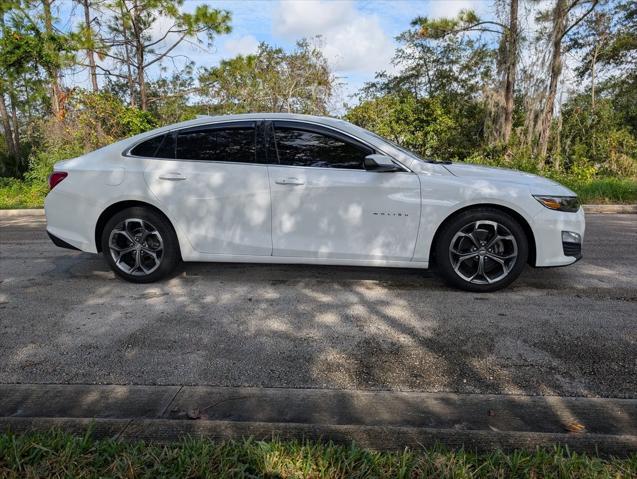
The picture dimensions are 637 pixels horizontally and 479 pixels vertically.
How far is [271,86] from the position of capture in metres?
15.3

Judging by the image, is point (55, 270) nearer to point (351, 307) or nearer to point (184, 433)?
point (351, 307)

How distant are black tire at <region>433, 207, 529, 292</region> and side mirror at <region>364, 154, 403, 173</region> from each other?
680 millimetres

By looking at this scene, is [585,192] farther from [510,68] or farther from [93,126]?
[93,126]

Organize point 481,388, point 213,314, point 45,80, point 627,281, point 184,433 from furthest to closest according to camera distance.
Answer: point 45,80 < point 627,281 < point 213,314 < point 481,388 < point 184,433

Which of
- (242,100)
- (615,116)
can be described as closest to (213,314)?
(242,100)

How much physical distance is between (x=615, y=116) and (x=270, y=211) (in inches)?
781

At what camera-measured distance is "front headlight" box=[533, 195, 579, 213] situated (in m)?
3.75

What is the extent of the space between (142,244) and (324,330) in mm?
2075

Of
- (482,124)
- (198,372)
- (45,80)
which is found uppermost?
(45,80)

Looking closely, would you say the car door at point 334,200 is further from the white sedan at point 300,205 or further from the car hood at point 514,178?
the car hood at point 514,178

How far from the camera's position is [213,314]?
3.48 metres

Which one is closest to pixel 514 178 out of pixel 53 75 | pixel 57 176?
pixel 57 176

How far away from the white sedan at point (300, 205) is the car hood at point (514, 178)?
2 centimetres

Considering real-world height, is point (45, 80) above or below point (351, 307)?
above
